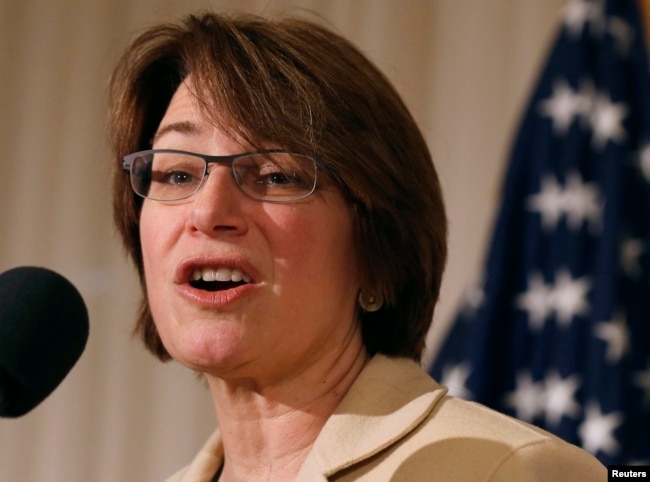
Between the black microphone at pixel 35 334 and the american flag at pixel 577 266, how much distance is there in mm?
1764

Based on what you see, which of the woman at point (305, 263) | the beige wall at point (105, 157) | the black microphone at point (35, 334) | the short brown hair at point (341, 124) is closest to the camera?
the black microphone at point (35, 334)

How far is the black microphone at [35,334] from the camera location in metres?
1.26

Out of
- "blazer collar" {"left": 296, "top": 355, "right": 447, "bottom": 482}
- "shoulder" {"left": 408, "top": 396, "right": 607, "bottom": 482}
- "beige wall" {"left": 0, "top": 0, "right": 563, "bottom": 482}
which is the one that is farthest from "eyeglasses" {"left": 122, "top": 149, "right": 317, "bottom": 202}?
"beige wall" {"left": 0, "top": 0, "right": 563, "bottom": 482}

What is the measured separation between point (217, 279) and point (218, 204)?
12 cm

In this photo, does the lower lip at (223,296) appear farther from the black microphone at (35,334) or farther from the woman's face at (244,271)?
the black microphone at (35,334)

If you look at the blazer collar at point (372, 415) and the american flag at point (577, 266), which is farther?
the american flag at point (577, 266)

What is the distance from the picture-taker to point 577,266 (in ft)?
9.62

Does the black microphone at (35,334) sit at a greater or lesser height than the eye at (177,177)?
lesser

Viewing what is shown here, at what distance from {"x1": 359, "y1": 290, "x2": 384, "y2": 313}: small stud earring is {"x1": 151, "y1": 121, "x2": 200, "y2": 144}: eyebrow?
413 mm

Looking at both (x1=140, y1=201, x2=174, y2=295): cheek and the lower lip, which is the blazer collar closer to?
the lower lip

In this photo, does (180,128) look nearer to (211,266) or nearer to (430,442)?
(211,266)

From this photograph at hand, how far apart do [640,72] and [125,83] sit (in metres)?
1.67

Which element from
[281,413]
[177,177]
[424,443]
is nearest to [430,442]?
[424,443]

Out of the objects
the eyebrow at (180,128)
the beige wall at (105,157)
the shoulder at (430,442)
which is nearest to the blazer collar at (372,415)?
the shoulder at (430,442)
